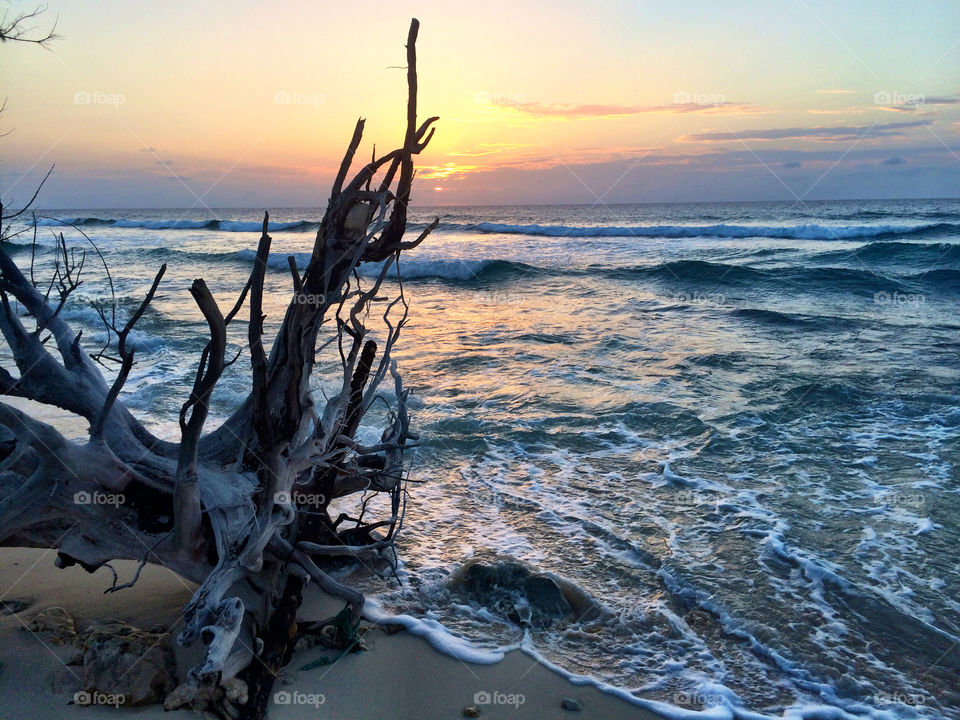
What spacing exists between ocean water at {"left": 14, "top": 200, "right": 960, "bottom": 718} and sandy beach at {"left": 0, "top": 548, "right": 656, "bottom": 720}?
172 mm

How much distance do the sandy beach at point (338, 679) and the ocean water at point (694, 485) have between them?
172mm

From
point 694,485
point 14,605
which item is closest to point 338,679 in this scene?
point 14,605

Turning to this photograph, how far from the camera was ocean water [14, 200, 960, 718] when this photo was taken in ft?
12.3

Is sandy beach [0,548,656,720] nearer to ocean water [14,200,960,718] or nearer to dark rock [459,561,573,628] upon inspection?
ocean water [14,200,960,718]

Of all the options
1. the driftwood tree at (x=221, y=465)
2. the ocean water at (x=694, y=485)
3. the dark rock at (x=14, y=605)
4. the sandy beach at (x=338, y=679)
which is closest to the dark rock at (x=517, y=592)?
the ocean water at (x=694, y=485)

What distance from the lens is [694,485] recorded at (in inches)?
236

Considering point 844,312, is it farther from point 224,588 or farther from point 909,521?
point 224,588

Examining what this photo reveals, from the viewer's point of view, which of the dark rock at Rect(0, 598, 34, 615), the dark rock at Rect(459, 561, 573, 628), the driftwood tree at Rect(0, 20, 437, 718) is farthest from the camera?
the dark rock at Rect(459, 561, 573, 628)

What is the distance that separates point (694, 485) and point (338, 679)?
3779mm

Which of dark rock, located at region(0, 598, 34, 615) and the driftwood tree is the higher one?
the driftwood tree

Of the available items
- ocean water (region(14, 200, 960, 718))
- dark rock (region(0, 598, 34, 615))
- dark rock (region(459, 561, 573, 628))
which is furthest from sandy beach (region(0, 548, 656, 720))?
dark rock (region(459, 561, 573, 628))

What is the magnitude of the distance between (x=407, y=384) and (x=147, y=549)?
5.92m

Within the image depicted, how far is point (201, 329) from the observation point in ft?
41.8

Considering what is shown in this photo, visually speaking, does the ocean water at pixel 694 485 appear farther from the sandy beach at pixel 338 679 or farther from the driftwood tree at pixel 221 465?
the driftwood tree at pixel 221 465
